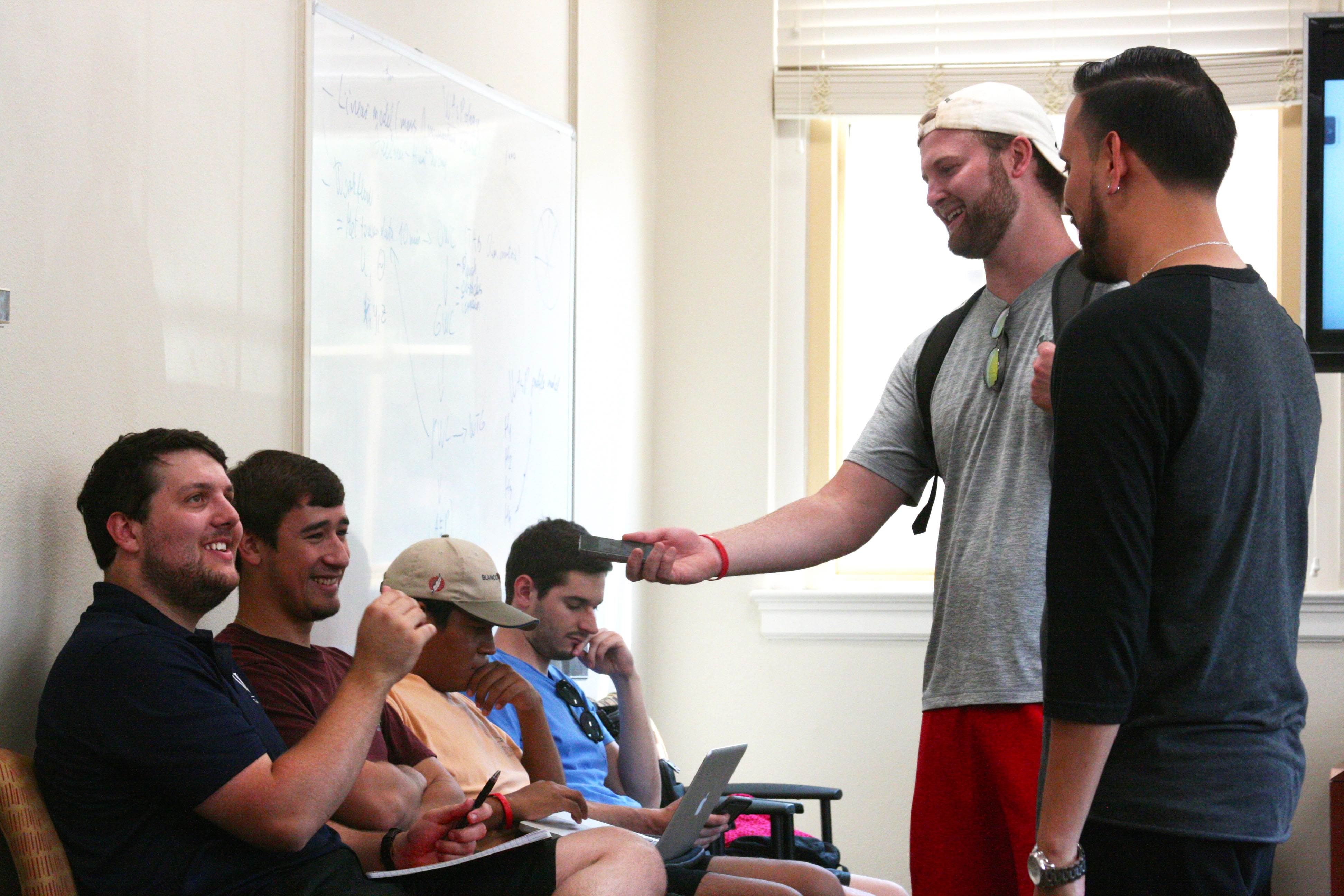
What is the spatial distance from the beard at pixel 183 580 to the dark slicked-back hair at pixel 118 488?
0.16 feet

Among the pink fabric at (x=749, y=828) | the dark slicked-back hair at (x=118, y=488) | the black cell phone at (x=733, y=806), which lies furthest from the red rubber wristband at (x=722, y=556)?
the pink fabric at (x=749, y=828)

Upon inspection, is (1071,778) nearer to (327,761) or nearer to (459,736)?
(327,761)

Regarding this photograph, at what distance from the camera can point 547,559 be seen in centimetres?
276

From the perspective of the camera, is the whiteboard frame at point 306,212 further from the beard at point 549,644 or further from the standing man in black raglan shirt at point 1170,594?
the standing man in black raglan shirt at point 1170,594

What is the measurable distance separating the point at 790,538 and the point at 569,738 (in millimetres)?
993

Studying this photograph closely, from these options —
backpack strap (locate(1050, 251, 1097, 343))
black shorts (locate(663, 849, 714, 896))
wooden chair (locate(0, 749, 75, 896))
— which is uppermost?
backpack strap (locate(1050, 251, 1097, 343))

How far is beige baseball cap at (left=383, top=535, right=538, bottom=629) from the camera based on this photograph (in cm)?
226

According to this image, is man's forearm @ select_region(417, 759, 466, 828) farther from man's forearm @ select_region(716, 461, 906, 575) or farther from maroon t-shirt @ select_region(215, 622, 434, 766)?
man's forearm @ select_region(716, 461, 906, 575)

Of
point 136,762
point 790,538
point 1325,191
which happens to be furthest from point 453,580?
point 1325,191

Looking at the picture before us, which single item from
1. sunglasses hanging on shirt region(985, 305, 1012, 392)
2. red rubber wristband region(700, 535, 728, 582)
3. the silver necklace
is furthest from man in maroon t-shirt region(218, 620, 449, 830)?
the silver necklace

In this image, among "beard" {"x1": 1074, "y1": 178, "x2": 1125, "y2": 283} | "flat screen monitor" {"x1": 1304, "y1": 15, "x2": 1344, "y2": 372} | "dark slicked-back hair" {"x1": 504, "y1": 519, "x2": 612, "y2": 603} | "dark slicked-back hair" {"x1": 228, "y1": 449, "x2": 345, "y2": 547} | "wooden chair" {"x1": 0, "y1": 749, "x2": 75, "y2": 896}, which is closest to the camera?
"beard" {"x1": 1074, "y1": 178, "x2": 1125, "y2": 283}

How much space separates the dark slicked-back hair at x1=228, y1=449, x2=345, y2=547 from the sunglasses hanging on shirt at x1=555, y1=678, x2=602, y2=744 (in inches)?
33.7

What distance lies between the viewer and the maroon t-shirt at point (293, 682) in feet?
6.03

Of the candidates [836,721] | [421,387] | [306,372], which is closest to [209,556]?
[306,372]
